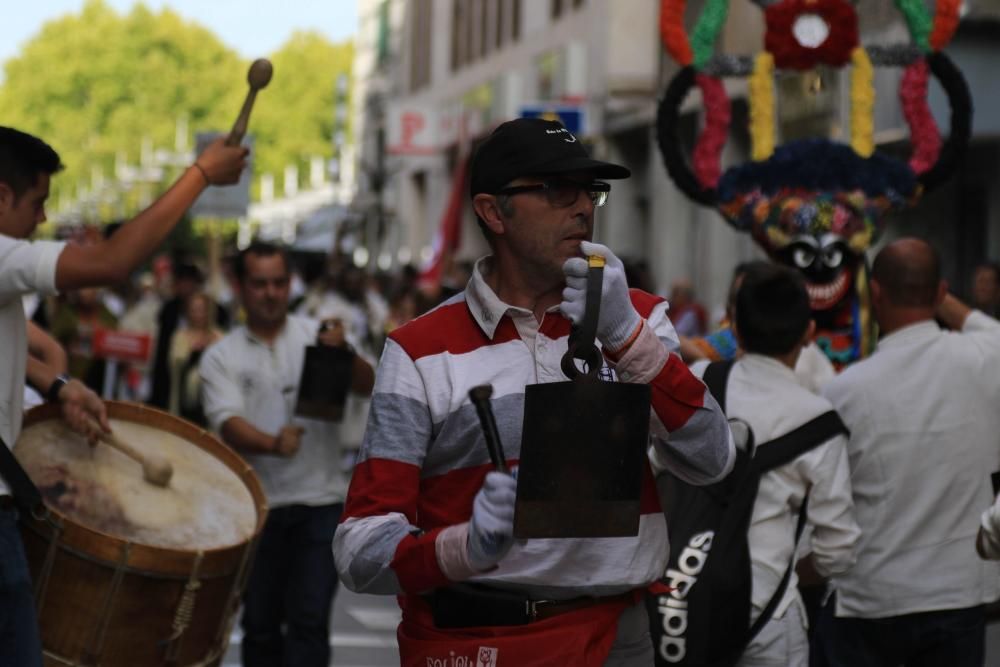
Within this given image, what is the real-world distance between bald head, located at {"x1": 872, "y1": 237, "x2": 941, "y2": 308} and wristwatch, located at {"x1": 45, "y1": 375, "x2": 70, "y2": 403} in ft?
8.52

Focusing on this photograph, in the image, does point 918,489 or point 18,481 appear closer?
point 18,481

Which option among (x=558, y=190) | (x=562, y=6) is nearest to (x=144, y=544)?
(x=558, y=190)

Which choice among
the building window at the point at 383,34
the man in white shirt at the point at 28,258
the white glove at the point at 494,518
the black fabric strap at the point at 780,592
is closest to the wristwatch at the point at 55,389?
the man in white shirt at the point at 28,258

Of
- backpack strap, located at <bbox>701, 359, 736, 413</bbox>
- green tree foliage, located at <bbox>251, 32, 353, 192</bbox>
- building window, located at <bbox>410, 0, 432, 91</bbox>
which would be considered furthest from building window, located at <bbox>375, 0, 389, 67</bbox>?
backpack strap, located at <bbox>701, 359, 736, 413</bbox>

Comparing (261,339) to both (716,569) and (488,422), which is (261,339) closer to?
(716,569)

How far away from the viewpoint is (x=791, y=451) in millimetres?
5883

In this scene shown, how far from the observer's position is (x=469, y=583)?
427cm

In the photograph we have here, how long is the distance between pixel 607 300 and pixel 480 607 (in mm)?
746

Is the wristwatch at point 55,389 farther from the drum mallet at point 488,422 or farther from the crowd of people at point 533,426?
the drum mallet at point 488,422

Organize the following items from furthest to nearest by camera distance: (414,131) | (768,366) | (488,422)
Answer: (414,131)
(768,366)
(488,422)

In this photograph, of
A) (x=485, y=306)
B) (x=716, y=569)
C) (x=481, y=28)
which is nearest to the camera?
(x=485, y=306)

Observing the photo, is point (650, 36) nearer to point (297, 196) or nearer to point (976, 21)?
point (976, 21)

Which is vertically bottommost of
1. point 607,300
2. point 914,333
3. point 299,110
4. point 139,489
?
point 299,110

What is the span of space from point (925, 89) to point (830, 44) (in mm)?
460
